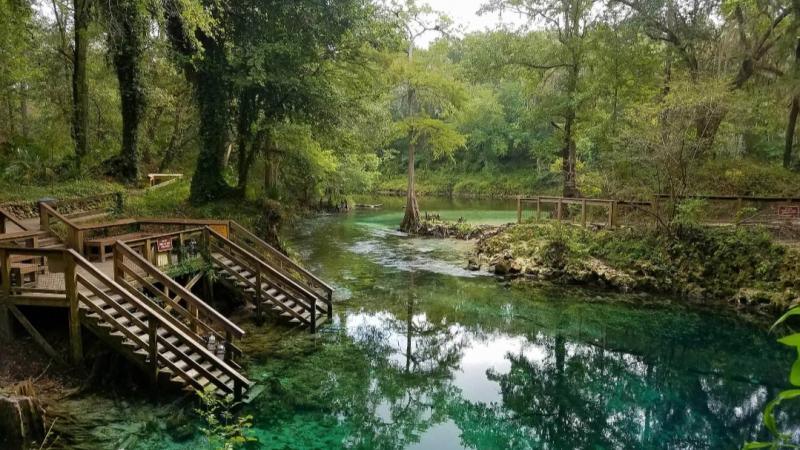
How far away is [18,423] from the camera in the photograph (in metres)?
6.75

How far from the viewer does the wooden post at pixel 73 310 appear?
8.16 metres

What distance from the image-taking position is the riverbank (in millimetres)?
14789

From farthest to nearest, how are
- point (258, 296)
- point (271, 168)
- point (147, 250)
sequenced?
point (271, 168)
point (258, 296)
point (147, 250)

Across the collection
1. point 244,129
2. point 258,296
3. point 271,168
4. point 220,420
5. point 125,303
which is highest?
point 244,129

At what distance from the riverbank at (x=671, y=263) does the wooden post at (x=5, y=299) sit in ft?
47.7

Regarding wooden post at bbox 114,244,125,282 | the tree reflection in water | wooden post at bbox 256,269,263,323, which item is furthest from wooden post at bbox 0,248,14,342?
the tree reflection in water

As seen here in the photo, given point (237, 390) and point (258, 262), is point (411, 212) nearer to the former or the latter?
point (258, 262)

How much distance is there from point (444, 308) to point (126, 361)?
28.9 ft

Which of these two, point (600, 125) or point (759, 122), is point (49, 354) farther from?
point (759, 122)

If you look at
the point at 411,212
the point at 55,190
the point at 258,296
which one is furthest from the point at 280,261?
the point at 411,212

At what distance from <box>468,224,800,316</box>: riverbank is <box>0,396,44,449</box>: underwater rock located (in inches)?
581

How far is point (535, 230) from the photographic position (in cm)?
2120

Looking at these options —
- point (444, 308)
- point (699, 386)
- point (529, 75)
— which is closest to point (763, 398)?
point (699, 386)

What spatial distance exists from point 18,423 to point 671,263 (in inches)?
673
